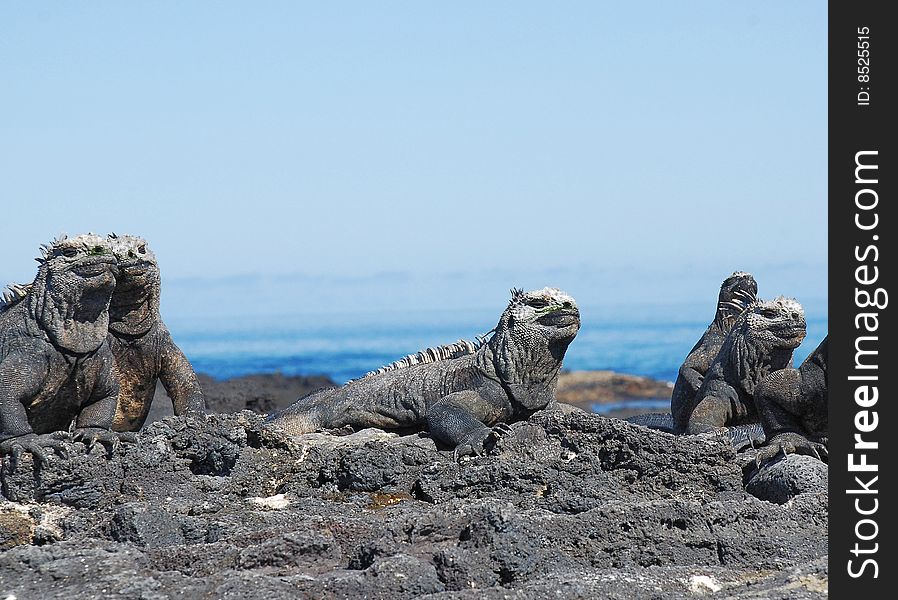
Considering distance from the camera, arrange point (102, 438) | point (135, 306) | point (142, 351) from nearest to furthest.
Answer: point (102, 438)
point (135, 306)
point (142, 351)

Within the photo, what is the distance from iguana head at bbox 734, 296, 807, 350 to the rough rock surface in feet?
5.66

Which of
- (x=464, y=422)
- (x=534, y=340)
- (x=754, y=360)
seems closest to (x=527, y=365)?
(x=534, y=340)

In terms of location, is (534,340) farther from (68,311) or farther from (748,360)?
(68,311)

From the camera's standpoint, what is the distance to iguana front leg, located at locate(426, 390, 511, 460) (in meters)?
6.62

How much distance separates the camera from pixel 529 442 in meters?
6.42

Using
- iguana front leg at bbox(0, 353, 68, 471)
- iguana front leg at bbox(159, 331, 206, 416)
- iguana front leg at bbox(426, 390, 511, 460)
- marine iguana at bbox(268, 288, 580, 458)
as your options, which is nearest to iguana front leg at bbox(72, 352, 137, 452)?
iguana front leg at bbox(0, 353, 68, 471)

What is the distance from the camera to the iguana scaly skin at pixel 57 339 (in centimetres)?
601

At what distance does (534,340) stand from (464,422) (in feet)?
2.25

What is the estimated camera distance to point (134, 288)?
687 cm

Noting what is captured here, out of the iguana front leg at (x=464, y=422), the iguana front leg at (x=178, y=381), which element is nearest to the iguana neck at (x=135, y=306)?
the iguana front leg at (x=178, y=381)

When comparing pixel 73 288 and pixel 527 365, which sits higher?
pixel 73 288

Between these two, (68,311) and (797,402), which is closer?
(68,311)
